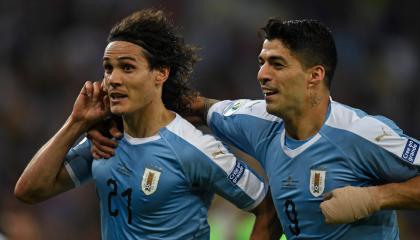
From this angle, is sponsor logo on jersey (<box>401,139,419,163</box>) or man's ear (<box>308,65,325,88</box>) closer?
sponsor logo on jersey (<box>401,139,419,163</box>)

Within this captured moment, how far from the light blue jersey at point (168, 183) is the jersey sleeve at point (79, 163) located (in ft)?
0.44

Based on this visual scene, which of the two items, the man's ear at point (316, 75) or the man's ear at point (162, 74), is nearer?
the man's ear at point (316, 75)

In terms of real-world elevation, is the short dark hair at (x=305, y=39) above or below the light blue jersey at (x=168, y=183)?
above

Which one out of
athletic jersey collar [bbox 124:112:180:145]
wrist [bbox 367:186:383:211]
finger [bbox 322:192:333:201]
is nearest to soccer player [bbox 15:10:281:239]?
athletic jersey collar [bbox 124:112:180:145]

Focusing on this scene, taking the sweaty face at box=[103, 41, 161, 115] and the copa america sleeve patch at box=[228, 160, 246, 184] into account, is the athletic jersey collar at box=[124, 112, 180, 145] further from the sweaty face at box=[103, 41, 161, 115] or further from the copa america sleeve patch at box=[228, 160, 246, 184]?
the copa america sleeve patch at box=[228, 160, 246, 184]

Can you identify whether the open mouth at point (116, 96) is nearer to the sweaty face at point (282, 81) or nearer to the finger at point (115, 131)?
the finger at point (115, 131)

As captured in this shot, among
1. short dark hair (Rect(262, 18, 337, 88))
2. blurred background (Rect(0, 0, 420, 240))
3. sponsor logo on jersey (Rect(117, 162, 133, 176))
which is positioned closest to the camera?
short dark hair (Rect(262, 18, 337, 88))

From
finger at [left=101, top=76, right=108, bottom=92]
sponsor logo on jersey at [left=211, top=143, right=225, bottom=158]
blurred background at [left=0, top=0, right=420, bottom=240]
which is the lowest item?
blurred background at [left=0, top=0, right=420, bottom=240]

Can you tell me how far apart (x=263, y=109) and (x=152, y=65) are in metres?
0.63

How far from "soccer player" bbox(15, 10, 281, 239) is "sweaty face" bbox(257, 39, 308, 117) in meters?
0.37

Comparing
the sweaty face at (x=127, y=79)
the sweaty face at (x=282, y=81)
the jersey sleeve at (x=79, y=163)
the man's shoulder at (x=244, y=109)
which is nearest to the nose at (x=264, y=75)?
the sweaty face at (x=282, y=81)

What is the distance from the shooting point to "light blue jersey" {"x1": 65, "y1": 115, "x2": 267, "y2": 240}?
505 centimetres

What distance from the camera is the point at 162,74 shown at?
5.29 meters

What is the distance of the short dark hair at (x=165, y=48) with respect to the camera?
5215 millimetres
